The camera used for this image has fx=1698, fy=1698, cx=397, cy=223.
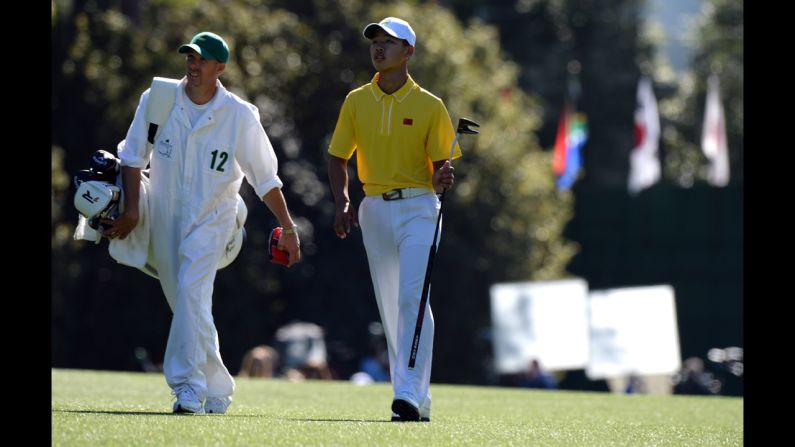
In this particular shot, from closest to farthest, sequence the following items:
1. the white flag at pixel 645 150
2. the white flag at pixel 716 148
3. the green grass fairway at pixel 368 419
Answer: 1. the green grass fairway at pixel 368 419
2. the white flag at pixel 645 150
3. the white flag at pixel 716 148

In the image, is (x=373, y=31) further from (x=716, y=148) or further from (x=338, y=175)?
(x=716, y=148)

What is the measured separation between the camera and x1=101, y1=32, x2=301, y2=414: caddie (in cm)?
950

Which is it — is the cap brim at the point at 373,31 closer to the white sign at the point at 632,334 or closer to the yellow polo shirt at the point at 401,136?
the yellow polo shirt at the point at 401,136

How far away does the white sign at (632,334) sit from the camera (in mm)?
29438

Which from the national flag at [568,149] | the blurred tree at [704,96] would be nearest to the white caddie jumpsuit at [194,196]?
the national flag at [568,149]

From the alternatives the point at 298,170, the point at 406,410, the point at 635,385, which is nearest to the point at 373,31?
the point at 406,410

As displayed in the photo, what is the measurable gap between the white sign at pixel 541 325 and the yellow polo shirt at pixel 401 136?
20.0 meters

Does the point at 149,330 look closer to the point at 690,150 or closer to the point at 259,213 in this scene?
the point at 259,213

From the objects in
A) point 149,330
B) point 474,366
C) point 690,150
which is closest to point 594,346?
point 474,366

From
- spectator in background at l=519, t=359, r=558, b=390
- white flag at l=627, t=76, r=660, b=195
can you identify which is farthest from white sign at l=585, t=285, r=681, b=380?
white flag at l=627, t=76, r=660, b=195

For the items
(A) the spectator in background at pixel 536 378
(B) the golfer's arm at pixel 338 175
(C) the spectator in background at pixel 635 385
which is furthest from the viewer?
(C) the spectator in background at pixel 635 385

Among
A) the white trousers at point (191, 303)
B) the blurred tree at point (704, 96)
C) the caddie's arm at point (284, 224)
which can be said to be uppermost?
the blurred tree at point (704, 96)

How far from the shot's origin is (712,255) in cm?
4262
